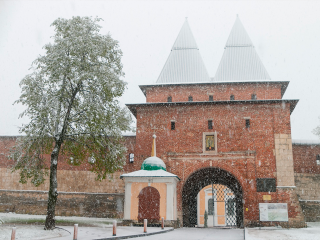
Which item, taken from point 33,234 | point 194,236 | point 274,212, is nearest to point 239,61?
point 274,212

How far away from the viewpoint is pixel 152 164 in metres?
21.0

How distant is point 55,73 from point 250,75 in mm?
16283

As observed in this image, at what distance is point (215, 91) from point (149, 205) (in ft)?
34.1

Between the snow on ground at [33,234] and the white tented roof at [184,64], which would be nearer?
the snow on ground at [33,234]

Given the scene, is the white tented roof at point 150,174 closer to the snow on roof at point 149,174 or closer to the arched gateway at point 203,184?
the snow on roof at point 149,174

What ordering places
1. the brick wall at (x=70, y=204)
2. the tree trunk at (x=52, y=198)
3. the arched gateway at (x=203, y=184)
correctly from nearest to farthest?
the tree trunk at (x=52, y=198), the arched gateway at (x=203, y=184), the brick wall at (x=70, y=204)

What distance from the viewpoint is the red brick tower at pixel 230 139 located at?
830 inches

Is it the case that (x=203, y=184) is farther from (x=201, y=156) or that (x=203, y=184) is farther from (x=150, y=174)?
(x=150, y=174)

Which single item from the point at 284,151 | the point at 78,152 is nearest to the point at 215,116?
the point at 284,151

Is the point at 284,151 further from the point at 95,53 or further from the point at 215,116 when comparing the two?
the point at 95,53

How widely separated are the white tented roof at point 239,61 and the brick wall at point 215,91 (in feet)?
2.99

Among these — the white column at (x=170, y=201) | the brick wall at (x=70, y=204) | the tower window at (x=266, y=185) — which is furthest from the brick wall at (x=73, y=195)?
the tower window at (x=266, y=185)

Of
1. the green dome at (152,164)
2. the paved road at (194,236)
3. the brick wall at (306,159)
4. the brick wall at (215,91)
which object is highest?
the brick wall at (215,91)

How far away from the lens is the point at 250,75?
26391mm
